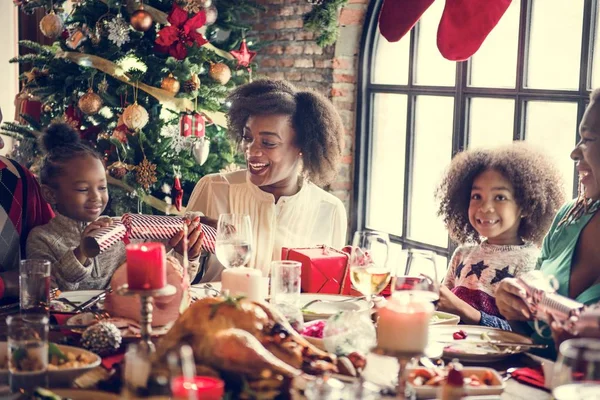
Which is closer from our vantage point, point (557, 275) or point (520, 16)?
point (557, 275)

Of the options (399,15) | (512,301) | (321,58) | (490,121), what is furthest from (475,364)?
(321,58)

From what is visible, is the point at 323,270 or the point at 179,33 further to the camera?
the point at 179,33

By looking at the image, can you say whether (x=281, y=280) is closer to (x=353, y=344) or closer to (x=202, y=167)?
(x=353, y=344)

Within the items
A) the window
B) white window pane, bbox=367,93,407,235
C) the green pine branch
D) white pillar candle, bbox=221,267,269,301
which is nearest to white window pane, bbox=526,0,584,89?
the window

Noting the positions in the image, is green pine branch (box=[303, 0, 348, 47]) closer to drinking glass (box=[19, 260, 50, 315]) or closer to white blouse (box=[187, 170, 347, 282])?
white blouse (box=[187, 170, 347, 282])

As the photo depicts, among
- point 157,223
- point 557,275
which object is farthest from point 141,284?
point 557,275

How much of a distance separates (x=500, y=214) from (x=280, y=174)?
815 millimetres

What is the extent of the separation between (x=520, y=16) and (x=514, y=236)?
4.48ft

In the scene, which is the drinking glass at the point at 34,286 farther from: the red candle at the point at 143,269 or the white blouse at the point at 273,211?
the white blouse at the point at 273,211

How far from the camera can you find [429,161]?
429cm

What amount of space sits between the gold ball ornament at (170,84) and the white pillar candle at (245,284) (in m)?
2.09

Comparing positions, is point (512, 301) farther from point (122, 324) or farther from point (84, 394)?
point (84, 394)

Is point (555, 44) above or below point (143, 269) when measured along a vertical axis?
above

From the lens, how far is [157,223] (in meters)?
2.31
